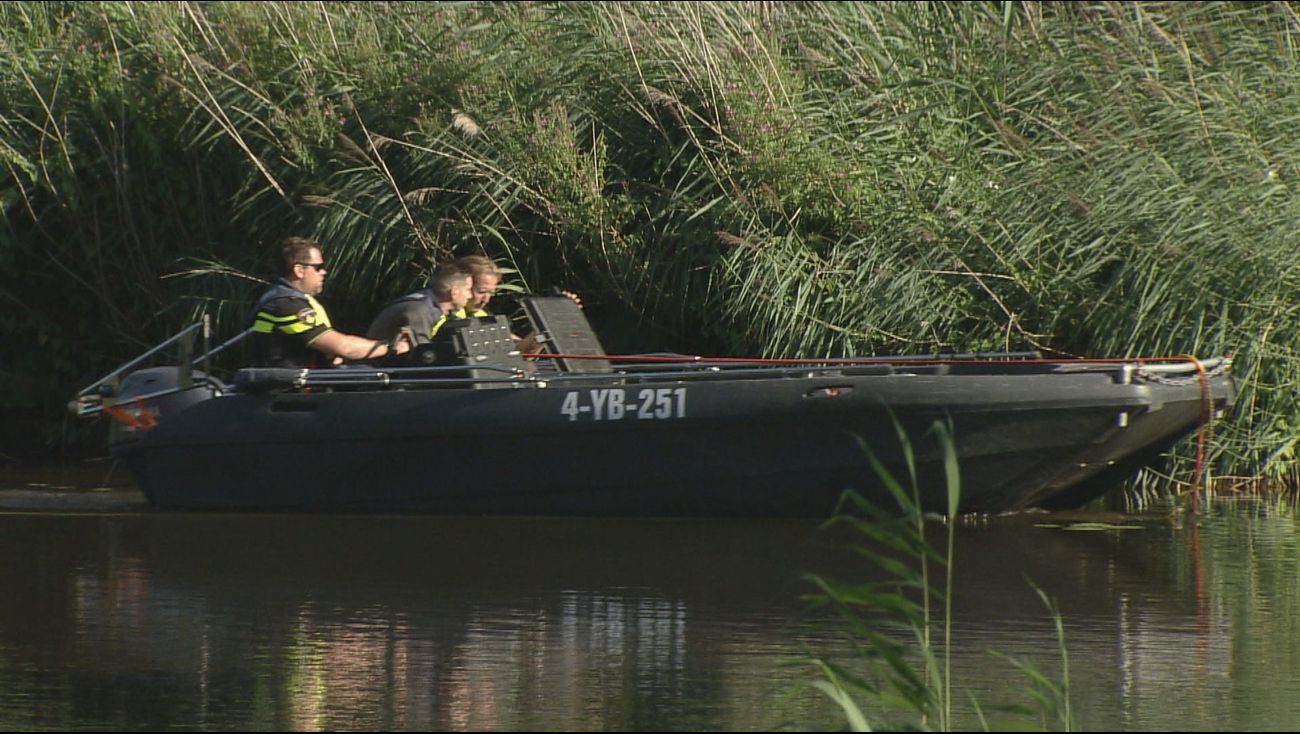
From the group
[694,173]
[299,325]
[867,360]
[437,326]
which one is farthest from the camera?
[694,173]

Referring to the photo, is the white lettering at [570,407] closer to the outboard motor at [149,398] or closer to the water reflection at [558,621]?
the water reflection at [558,621]

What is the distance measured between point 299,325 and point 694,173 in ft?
8.74

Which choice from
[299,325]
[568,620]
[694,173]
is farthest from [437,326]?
[568,620]

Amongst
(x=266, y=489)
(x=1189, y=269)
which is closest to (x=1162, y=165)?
(x=1189, y=269)

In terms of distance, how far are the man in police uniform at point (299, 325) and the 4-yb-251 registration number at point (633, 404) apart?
3.89 ft

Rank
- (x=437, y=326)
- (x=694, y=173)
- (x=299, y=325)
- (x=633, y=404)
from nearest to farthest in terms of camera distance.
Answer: (x=633, y=404), (x=299, y=325), (x=437, y=326), (x=694, y=173)

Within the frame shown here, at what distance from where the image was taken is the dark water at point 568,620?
17.0 feet

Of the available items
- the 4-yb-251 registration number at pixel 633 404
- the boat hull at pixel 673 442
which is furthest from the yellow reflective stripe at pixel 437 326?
the 4-yb-251 registration number at pixel 633 404

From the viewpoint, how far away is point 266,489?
31.1ft

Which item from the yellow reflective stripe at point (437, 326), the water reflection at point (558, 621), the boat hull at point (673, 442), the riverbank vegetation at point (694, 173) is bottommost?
the water reflection at point (558, 621)

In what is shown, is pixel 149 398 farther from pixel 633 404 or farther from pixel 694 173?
pixel 694 173

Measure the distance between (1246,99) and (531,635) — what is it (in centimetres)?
603

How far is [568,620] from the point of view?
6531mm

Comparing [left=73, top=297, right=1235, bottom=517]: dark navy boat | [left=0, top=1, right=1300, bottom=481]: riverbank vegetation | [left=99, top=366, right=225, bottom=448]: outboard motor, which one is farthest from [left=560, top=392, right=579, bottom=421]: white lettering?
[left=99, top=366, right=225, bottom=448]: outboard motor
